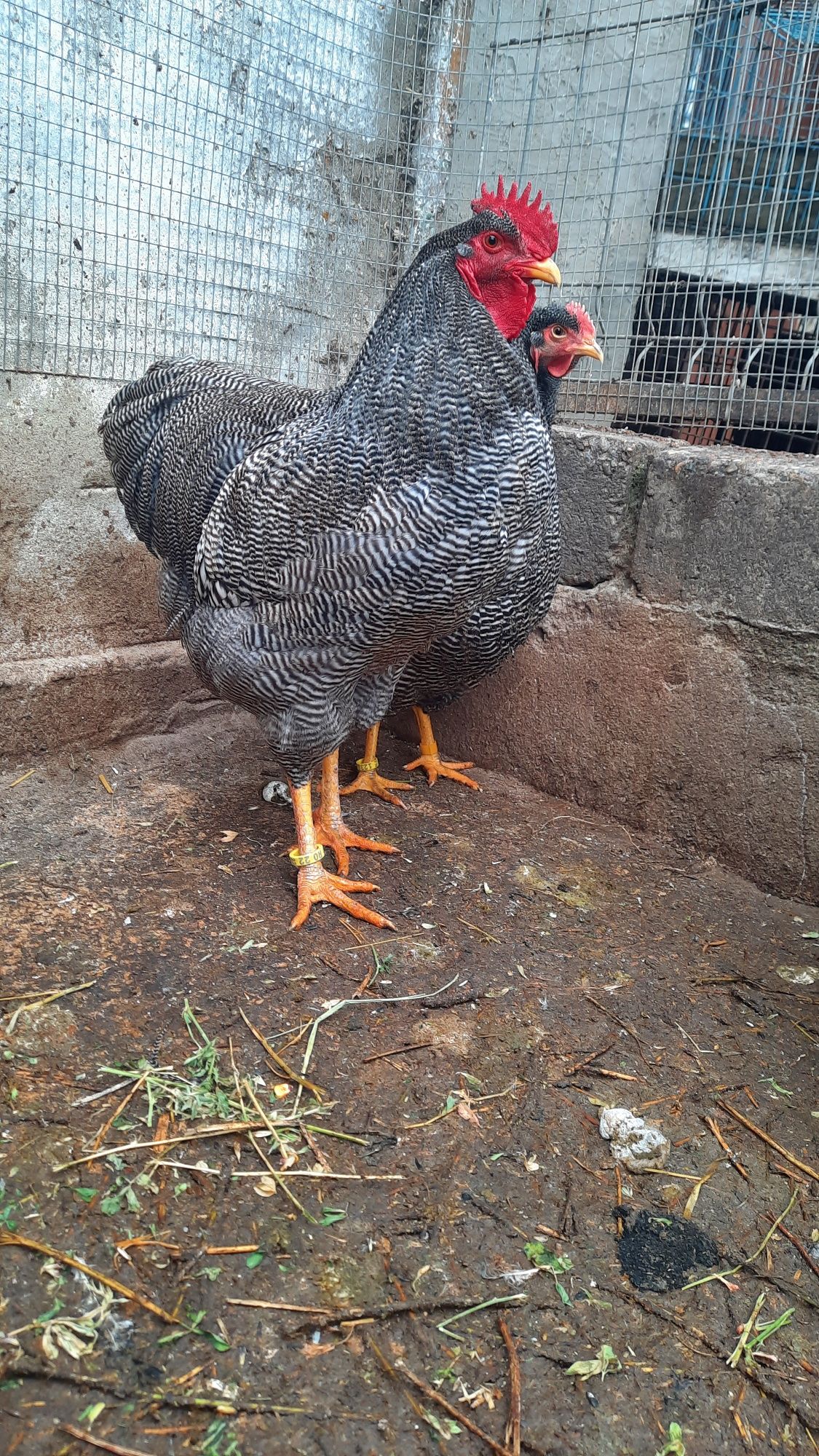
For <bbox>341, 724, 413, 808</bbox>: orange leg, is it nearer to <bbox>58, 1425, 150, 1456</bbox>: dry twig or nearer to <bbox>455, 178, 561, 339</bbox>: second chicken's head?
<bbox>455, 178, 561, 339</bbox>: second chicken's head

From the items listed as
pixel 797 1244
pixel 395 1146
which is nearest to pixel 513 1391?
pixel 395 1146

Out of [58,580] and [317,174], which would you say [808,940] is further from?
[317,174]

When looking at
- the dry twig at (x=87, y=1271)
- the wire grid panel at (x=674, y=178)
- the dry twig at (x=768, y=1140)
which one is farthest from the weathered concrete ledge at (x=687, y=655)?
the dry twig at (x=87, y=1271)

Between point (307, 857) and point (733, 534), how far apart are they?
1.91 metres

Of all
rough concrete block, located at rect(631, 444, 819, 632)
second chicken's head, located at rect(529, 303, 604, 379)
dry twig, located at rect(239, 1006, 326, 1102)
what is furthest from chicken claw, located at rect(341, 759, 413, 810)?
second chicken's head, located at rect(529, 303, 604, 379)

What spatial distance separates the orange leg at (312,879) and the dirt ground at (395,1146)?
0.22ft

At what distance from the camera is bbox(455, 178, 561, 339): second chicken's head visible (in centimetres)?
295

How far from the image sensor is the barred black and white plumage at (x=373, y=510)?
2838 mm

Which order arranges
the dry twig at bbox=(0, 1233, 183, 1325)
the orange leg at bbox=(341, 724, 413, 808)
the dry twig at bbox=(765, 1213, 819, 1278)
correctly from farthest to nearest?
1. the orange leg at bbox=(341, 724, 413, 808)
2. the dry twig at bbox=(765, 1213, 819, 1278)
3. the dry twig at bbox=(0, 1233, 183, 1325)

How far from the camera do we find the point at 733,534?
11.5 feet

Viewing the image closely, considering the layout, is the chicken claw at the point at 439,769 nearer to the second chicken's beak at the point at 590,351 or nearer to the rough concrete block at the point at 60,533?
the rough concrete block at the point at 60,533

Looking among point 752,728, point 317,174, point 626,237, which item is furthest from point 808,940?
point 317,174

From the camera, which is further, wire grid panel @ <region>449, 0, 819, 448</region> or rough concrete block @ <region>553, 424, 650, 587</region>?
rough concrete block @ <region>553, 424, 650, 587</region>

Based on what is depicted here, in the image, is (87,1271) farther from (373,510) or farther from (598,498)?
(598,498)
